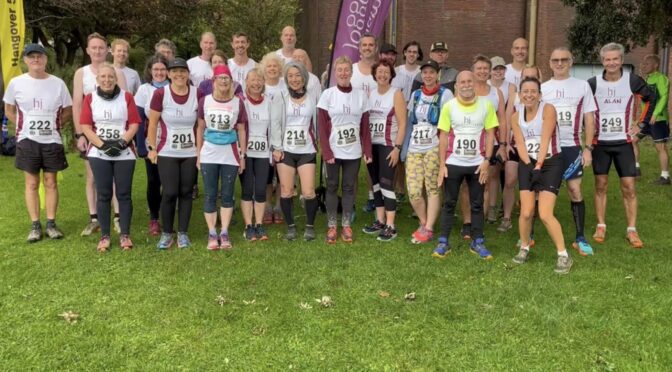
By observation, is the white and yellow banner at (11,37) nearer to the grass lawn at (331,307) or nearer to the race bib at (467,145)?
the grass lawn at (331,307)

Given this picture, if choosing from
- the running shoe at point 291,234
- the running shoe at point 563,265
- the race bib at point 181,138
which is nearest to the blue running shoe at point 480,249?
the running shoe at point 563,265

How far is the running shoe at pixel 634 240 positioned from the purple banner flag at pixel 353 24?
13.2ft

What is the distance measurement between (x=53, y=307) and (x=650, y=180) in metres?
9.81

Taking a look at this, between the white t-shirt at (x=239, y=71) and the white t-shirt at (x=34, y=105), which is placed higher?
the white t-shirt at (x=239, y=71)

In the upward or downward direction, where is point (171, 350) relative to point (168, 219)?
downward

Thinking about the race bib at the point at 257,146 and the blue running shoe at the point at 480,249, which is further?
the race bib at the point at 257,146

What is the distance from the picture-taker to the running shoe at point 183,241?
6054 mm

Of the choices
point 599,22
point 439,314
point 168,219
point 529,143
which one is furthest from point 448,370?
point 599,22

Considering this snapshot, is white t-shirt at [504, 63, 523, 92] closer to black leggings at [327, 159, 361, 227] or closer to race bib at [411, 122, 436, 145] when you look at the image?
race bib at [411, 122, 436, 145]

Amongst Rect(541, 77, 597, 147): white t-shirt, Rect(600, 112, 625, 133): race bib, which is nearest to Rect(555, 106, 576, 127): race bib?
Rect(541, 77, 597, 147): white t-shirt

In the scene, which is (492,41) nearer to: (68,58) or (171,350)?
(68,58)

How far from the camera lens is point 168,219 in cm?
602

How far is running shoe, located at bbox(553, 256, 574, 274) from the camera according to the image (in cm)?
523

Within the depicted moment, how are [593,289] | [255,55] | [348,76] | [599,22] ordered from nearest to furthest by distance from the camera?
[593,289]
[348,76]
[599,22]
[255,55]
